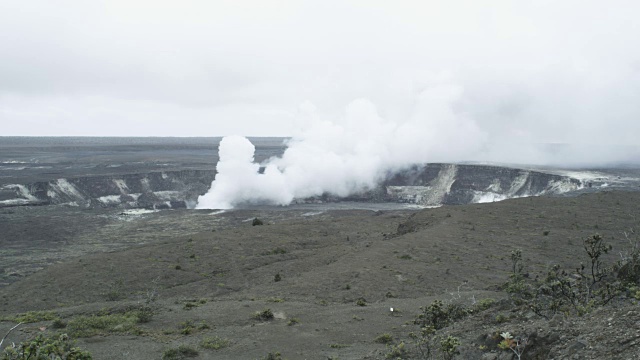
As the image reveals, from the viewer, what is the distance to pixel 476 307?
762 inches

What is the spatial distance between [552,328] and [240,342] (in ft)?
39.6

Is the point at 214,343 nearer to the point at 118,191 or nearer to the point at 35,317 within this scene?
the point at 35,317

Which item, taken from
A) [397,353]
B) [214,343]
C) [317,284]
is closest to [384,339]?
[397,353]

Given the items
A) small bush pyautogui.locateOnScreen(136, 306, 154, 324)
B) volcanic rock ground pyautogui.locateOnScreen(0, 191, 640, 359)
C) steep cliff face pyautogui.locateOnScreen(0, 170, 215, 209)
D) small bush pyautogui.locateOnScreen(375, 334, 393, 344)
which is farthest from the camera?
steep cliff face pyautogui.locateOnScreen(0, 170, 215, 209)

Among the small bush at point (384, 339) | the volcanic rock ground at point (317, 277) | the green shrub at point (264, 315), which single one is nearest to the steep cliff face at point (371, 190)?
the volcanic rock ground at point (317, 277)

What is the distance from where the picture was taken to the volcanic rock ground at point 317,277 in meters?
16.1

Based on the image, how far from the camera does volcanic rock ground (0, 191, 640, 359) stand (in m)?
16.1

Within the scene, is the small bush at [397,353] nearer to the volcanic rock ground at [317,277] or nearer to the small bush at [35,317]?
the volcanic rock ground at [317,277]

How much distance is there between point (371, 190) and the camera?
9281cm

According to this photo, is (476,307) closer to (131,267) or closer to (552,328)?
(552,328)

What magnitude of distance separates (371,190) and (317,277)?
63467 millimetres

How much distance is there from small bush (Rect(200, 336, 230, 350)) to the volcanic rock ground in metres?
0.35

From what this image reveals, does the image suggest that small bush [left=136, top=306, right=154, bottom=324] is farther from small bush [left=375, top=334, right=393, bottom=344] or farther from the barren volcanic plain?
small bush [left=375, top=334, right=393, bottom=344]

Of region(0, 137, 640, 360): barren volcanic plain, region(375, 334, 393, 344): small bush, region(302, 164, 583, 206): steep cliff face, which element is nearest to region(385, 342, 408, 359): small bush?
region(0, 137, 640, 360): barren volcanic plain
